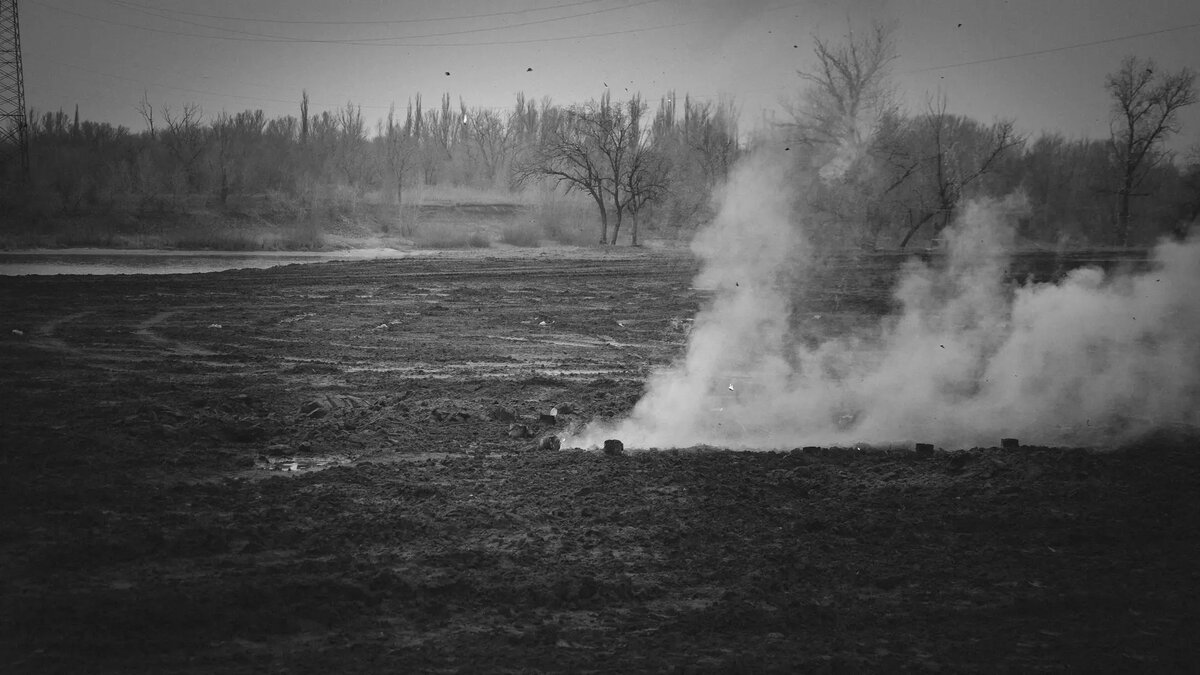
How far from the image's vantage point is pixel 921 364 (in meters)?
13.7

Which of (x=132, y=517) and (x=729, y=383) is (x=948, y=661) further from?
(x=729, y=383)

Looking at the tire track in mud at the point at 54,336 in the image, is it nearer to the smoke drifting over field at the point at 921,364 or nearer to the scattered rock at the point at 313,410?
the scattered rock at the point at 313,410

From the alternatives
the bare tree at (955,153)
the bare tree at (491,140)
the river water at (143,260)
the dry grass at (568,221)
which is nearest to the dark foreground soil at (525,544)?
the river water at (143,260)

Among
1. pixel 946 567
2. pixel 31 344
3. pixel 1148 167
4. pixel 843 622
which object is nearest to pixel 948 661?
pixel 843 622

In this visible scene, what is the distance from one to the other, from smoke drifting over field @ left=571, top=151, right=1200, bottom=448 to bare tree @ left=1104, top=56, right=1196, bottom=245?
24.3m

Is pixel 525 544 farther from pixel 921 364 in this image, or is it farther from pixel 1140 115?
pixel 1140 115

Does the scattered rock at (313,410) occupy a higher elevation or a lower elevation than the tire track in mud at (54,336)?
lower

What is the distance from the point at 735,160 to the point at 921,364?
767cm

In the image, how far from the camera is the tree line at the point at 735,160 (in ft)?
75.3

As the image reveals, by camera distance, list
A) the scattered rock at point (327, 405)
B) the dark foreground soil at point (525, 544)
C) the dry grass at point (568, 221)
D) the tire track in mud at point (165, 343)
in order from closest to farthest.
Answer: the dark foreground soil at point (525, 544), the scattered rock at point (327, 405), the tire track in mud at point (165, 343), the dry grass at point (568, 221)

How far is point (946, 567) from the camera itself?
6000 millimetres

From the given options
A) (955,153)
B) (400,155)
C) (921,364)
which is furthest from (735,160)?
(400,155)

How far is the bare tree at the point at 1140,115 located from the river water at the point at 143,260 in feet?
119

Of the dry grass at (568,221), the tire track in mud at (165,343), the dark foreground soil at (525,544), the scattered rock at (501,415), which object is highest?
the dry grass at (568,221)
